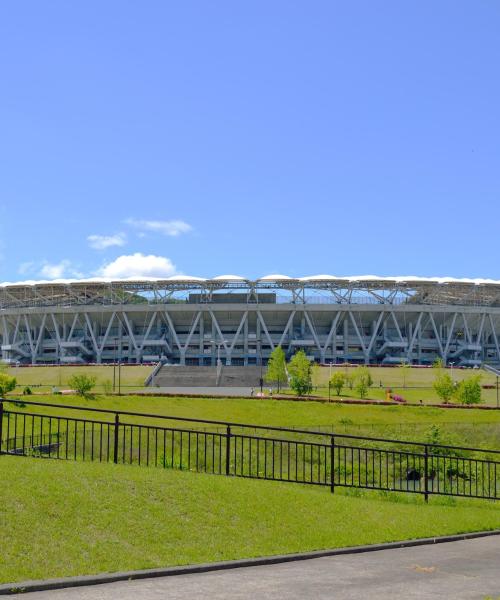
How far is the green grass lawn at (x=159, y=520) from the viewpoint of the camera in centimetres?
877

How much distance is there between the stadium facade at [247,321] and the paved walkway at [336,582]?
91878 mm

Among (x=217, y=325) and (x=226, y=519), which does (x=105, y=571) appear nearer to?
(x=226, y=519)

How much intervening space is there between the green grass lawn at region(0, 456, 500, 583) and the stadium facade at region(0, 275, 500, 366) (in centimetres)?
8947

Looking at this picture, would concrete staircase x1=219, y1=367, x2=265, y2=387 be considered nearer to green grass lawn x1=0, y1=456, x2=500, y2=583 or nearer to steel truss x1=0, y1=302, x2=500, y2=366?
steel truss x1=0, y1=302, x2=500, y2=366

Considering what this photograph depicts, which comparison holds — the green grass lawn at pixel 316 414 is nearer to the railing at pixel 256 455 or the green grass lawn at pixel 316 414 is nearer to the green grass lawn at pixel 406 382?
the railing at pixel 256 455

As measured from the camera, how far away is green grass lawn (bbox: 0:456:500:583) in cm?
877

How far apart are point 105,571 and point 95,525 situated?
130 cm

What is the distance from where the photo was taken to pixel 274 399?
58.5 m

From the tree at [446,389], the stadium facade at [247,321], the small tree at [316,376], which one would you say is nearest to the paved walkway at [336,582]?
the tree at [446,389]

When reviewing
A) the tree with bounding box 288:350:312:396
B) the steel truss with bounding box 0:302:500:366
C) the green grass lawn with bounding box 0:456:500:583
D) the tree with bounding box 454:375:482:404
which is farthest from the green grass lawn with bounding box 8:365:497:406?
the green grass lawn with bounding box 0:456:500:583

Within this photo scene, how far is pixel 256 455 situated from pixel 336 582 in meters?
15.8

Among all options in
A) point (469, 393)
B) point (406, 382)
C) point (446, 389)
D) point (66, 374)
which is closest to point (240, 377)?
point (406, 382)

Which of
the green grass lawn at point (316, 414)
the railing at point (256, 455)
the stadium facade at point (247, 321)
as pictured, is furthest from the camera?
the stadium facade at point (247, 321)

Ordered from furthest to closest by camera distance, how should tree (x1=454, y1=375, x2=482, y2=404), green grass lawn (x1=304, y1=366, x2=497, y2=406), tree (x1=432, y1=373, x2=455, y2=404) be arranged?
green grass lawn (x1=304, y1=366, x2=497, y2=406)
tree (x1=432, y1=373, x2=455, y2=404)
tree (x1=454, y1=375, x2=482, y2=404)
